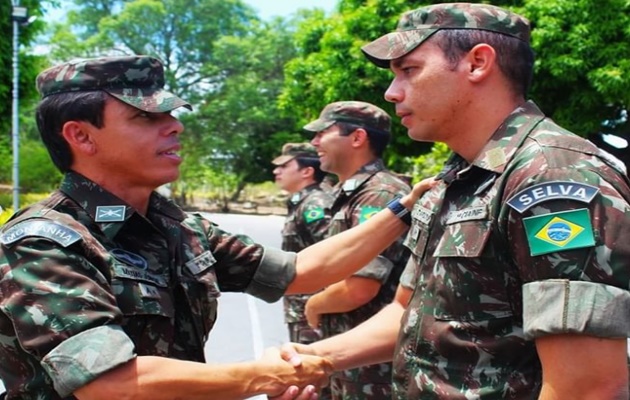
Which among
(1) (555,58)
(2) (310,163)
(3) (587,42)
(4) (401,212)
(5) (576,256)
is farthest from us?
(1) (555,58)

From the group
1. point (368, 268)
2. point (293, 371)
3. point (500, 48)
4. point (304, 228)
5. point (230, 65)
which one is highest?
point (500, 48)

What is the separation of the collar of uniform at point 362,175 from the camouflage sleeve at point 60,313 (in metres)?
2.08

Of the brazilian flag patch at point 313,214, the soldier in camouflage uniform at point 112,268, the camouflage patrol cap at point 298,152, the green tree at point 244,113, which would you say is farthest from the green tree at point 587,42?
the green tree at point 244,113

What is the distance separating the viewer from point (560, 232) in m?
1.52

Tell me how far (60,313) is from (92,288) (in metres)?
0.10

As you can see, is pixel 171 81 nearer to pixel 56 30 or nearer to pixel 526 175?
pixel 56 30

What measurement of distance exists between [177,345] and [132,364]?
0.35 m

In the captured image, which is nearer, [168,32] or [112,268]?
[112,268]

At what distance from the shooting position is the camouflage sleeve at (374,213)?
3.44 meters

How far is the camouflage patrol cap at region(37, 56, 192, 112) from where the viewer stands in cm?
212

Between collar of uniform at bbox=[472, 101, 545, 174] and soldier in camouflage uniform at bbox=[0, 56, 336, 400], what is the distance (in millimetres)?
955

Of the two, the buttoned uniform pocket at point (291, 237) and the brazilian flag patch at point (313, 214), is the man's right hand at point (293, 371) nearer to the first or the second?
the brazilian flag patch at point (313, 214)

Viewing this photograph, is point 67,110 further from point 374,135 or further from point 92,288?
point 374,135

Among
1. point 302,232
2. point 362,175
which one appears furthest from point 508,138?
point 302,232
